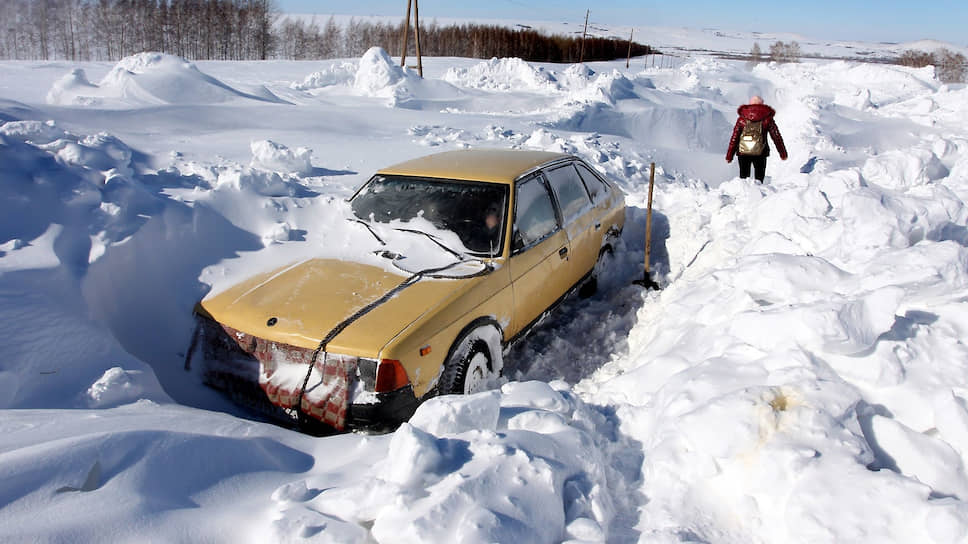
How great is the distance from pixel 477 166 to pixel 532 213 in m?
0.58

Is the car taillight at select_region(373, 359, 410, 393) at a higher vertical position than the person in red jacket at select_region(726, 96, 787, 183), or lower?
lower

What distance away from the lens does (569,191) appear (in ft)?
15.7

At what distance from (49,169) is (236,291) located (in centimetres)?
202

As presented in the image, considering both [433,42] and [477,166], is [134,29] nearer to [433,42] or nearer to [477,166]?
[433,42]

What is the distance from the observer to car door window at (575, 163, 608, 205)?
5.19 metres

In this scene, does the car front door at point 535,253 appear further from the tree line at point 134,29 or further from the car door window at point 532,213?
the tree line at point 134,29

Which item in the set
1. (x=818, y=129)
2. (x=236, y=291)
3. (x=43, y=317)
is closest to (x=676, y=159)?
(x=818, y=129)

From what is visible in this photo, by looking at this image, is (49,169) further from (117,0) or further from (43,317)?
(117,0)

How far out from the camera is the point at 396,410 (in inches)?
114

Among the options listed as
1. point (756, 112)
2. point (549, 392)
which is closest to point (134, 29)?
point (756, 112)

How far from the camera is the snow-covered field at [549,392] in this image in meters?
1.92

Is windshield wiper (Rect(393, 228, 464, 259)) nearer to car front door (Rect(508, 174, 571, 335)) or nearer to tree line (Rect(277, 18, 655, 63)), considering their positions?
car front door (Rect(508, 174, 571, 335))

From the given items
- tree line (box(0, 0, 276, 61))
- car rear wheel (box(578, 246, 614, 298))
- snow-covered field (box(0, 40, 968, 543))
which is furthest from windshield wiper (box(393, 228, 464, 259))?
tree line (box(0, 0, 276, 61))

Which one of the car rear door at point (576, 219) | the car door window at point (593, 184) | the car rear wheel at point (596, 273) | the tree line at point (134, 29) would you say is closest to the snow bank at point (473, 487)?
the car rear door at point (576, 219)
